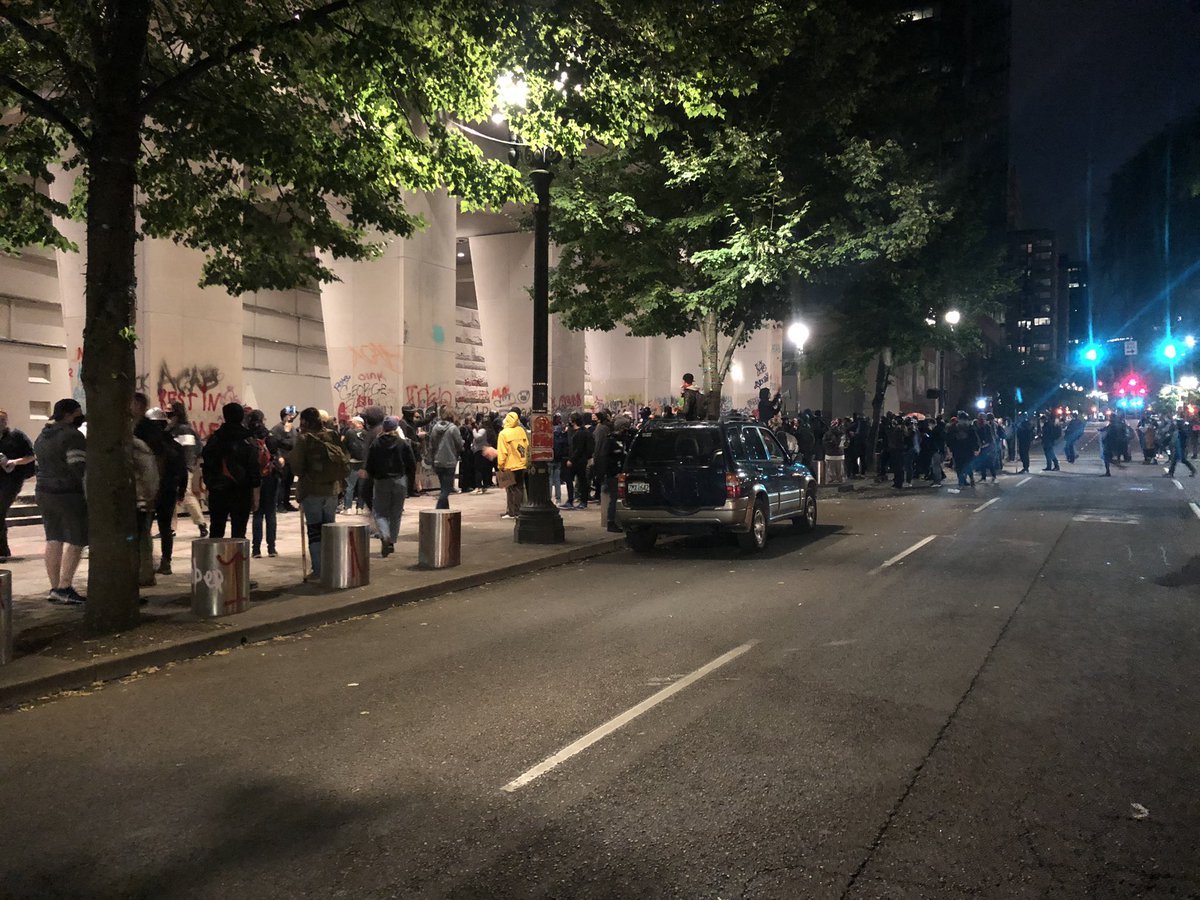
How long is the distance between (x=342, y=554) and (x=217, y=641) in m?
2.18

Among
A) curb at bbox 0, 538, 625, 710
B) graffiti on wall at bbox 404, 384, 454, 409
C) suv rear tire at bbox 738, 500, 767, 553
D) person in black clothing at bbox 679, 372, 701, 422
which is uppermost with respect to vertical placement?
graffiti on wall at bbox 404, 384, 454, 409

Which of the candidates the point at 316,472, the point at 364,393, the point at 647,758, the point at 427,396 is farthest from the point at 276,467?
the point at 647,758

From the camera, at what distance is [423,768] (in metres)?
4.96

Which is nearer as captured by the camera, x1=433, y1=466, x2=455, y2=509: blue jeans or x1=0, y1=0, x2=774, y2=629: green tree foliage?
x1=0, y1=0, x2=774, y2=629: green tree foliage

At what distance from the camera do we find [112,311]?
7535 mm

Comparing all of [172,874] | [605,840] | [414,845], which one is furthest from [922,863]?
→ [172,874]

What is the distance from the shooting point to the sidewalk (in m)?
6.97

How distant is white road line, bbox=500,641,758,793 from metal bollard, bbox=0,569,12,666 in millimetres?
4377

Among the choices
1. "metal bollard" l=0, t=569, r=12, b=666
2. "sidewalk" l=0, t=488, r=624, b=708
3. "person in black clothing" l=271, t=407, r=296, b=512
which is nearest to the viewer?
"metal bollard" l=0, t=569, r=12, b=666

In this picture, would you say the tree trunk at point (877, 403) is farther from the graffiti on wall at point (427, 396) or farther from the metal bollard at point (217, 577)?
the metal bollard at point (217, 577)

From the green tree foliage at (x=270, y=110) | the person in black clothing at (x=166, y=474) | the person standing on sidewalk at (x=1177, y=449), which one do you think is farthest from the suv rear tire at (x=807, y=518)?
the person standing on sidewalk at (x=1177, y=449)

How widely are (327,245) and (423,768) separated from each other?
6.81 meters

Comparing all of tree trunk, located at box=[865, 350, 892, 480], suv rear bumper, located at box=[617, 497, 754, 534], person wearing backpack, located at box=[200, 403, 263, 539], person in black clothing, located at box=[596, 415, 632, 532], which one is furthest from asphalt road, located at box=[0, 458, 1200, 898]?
tree trunk, located at box=[865, 350, 892, 480]

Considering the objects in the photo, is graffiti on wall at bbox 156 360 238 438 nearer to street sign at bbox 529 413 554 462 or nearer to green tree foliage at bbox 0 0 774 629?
street sign at bbox 529 413 554 462
